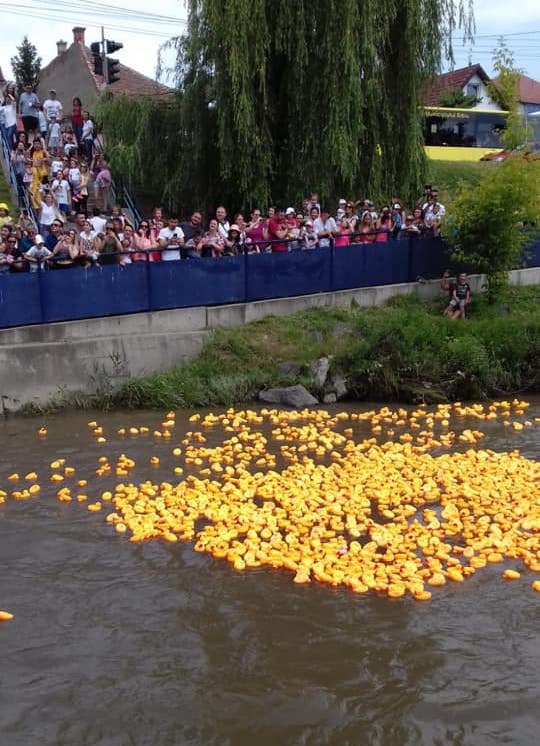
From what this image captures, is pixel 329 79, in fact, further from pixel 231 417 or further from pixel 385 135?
pixel 231 417

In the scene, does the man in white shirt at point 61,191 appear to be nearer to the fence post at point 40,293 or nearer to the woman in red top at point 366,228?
the fence post at point 40,293

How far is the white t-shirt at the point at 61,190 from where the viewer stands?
15.6 meters

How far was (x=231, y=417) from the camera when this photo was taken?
12219 millimetres

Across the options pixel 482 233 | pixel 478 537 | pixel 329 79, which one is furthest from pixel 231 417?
pixel 329 79

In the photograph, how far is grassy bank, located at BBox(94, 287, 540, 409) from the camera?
1298cm

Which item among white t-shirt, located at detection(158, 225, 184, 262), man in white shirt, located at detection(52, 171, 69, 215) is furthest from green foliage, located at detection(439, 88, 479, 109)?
white t-shirt, located at detection(158, 225, 184, 262)

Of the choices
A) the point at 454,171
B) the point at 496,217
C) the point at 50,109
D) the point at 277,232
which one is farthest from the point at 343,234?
the point at 454,171

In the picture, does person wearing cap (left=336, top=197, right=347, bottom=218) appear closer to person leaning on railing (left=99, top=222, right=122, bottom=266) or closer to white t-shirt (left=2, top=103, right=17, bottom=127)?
person leaning on railing (left=99, top=222, right=122, bottom=266)

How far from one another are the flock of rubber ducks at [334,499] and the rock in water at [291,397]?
0.87 meters

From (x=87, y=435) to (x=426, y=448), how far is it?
4817 millimetres

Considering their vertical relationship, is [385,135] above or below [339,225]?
above

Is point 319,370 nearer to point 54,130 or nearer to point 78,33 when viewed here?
point 54,130

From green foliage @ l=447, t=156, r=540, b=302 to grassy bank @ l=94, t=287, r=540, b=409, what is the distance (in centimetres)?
193

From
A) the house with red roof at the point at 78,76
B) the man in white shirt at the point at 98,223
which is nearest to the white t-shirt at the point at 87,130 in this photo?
the man in white shirt at the point at 98,223
